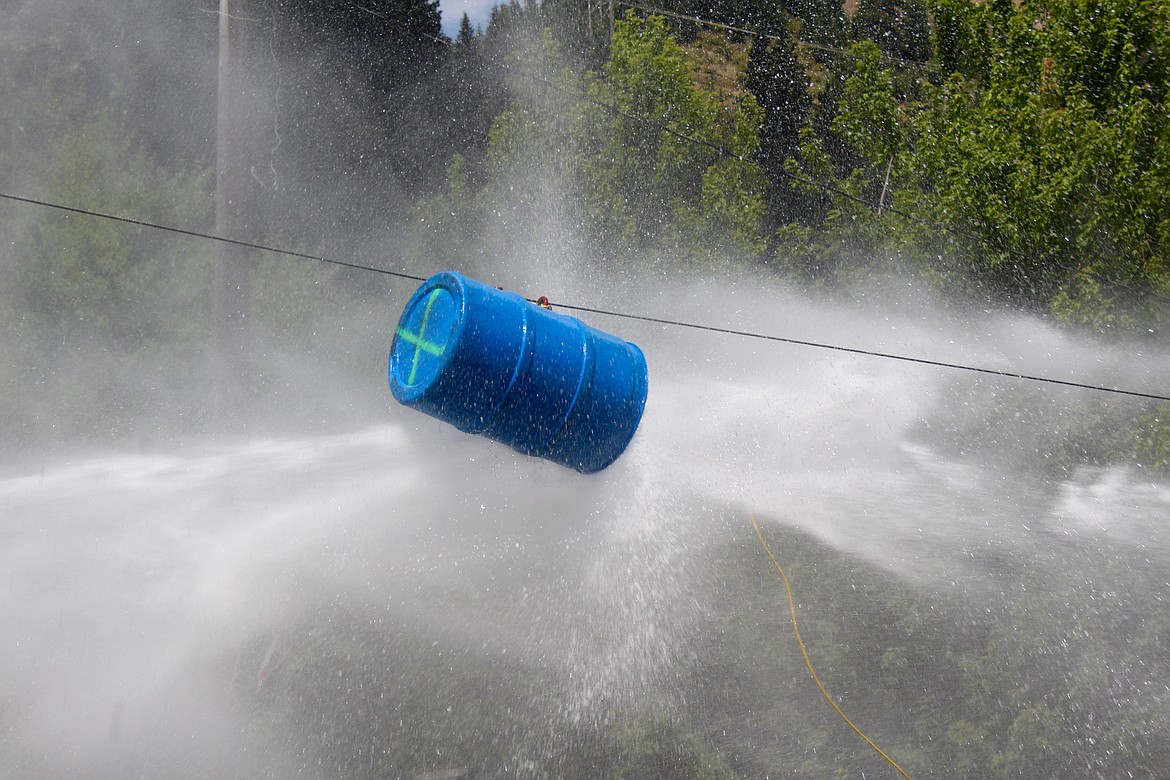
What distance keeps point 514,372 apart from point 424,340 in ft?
1.97

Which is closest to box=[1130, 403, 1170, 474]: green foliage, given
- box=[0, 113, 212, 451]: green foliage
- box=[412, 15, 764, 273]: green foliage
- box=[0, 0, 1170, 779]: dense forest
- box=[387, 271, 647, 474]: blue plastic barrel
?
box=[0, 0, 1170, 779]: dense forest

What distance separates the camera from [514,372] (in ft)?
18.4

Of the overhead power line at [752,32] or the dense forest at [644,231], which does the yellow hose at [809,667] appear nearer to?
the dense forest at [644,231]

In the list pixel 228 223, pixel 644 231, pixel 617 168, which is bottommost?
pixel 228 223

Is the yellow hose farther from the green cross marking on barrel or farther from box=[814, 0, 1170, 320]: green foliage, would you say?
box=[814, 0, 1170, 320]: green foliage

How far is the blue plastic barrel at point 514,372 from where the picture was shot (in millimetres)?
5543

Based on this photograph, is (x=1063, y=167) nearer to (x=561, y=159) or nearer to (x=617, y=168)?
(x=617, y=168)

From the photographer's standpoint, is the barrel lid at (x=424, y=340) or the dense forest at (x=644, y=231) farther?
the dense forest at (x=644, y=231)

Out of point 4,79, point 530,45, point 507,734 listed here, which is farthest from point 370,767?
point 4,79

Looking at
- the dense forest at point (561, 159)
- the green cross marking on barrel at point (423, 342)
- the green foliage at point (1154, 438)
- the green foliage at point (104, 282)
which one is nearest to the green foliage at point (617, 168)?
the dense forest at point (561, 159)

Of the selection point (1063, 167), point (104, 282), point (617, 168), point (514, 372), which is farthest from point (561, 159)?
point (514, 372)

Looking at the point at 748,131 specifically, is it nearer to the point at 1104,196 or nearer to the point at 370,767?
the point at 1104,196

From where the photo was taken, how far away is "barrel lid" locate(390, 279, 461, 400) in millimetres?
5609

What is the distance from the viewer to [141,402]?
14781mm
